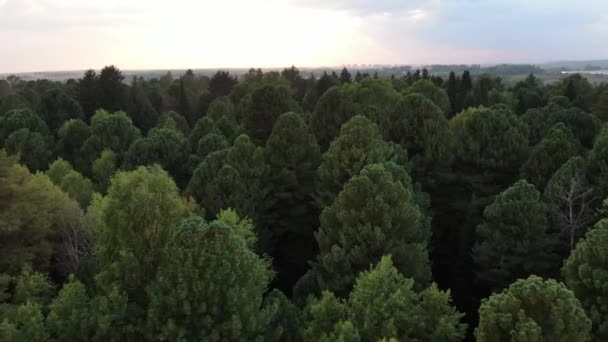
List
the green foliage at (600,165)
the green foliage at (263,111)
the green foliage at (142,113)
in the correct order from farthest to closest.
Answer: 1. the green foliage at (142,113)
2. the green foliage at (263,111)
3. the green foliage at (600,165)

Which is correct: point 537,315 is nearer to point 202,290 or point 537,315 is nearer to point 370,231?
point 370,231

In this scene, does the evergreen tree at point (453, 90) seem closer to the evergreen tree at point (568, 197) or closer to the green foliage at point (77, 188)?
the evergreen tree at point (568, 197)

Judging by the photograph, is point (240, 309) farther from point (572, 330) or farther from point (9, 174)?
point (9, 174)

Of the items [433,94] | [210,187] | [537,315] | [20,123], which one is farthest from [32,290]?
[433,94]

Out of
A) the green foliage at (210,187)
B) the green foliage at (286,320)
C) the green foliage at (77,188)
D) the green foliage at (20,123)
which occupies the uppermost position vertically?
the green foliage at (20,123)

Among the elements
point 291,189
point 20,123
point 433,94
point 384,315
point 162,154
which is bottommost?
point 384,315

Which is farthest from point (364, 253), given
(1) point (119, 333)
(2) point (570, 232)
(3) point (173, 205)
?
(2) point (570, 232)

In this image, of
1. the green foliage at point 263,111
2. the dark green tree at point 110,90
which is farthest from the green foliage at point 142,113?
the green foliage at point 263,111
